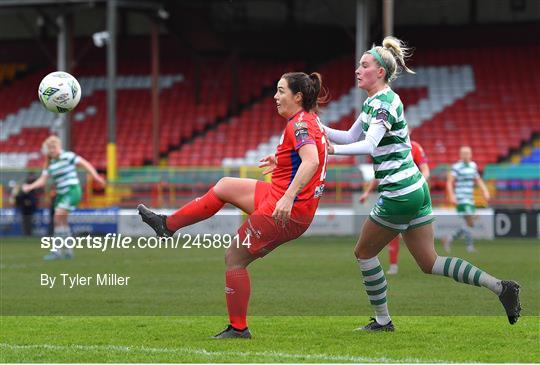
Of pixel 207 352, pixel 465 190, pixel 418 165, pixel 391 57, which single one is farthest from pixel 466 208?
pixel 207 352

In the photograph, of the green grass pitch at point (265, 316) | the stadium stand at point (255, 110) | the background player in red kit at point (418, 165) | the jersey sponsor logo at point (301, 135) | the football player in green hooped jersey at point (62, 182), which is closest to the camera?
the green grass pitch at point (265, 316)

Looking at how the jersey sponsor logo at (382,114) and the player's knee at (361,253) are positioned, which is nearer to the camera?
the jersey sponsor logo at (382,114)

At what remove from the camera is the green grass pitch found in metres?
7.60

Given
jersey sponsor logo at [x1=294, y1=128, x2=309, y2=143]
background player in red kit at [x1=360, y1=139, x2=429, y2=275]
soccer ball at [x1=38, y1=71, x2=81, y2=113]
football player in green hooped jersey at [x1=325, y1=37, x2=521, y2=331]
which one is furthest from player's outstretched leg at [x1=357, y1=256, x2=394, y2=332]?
background player in red kit at [x1=360, y1=139, x2=429, y2=275]

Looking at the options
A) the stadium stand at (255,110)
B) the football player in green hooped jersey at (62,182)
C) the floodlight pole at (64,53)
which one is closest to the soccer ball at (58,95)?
the football player in green hooped jersey at (62,182)

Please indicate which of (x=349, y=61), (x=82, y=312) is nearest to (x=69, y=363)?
(x=82, y=312)

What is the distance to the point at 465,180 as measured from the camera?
20.1 metres

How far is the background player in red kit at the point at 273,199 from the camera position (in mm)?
7973

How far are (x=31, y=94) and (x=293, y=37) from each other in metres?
9.31

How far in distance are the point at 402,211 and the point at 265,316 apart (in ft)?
7.61

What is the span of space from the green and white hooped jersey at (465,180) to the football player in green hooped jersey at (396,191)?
11795 mm

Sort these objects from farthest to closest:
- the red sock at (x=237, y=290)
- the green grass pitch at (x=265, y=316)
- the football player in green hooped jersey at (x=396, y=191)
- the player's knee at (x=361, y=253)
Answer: the player's knee at (x=361, y=253) < the football player in green hooped jersey at (x=396, y=191) < the red sock at (x=237, y=290) < the green grass pitch at (x=265, y=316)

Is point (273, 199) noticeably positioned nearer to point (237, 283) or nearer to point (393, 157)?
point (237, 283)

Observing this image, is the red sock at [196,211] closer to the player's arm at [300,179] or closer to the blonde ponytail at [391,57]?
the player's arm at [300,179]
